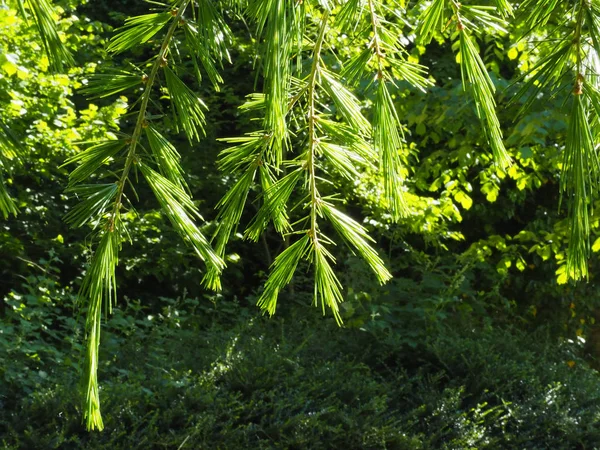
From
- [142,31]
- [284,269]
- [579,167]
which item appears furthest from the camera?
[284,269]

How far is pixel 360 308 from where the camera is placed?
569 cm

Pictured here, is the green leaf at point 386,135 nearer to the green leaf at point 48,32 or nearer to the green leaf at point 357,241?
the green leaf at point 357,241

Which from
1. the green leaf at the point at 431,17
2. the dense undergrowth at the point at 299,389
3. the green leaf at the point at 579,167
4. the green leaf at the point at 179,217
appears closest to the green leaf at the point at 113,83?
the green leaf at the point at 179,217

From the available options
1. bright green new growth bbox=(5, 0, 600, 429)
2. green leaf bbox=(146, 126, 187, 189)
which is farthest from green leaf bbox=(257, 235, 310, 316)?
green leaf bbox=(146, 126, 187, 189)

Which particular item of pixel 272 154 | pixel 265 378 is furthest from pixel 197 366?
pixel 272 154

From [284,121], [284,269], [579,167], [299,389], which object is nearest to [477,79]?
[579,167]

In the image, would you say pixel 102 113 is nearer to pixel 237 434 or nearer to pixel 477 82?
pixel 237 434

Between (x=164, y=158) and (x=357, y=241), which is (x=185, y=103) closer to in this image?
(x=164, y=158)

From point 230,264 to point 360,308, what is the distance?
4.71 feet

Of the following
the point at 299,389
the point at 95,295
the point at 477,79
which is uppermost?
the point at 477,79

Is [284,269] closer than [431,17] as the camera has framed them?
No

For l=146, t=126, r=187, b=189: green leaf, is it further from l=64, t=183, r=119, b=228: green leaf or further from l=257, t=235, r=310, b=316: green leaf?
l=257, t=235, r=310, b=316: green leaf

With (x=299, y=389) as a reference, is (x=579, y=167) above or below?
above

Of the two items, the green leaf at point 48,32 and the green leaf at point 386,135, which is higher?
the green leaf at point 48,32
